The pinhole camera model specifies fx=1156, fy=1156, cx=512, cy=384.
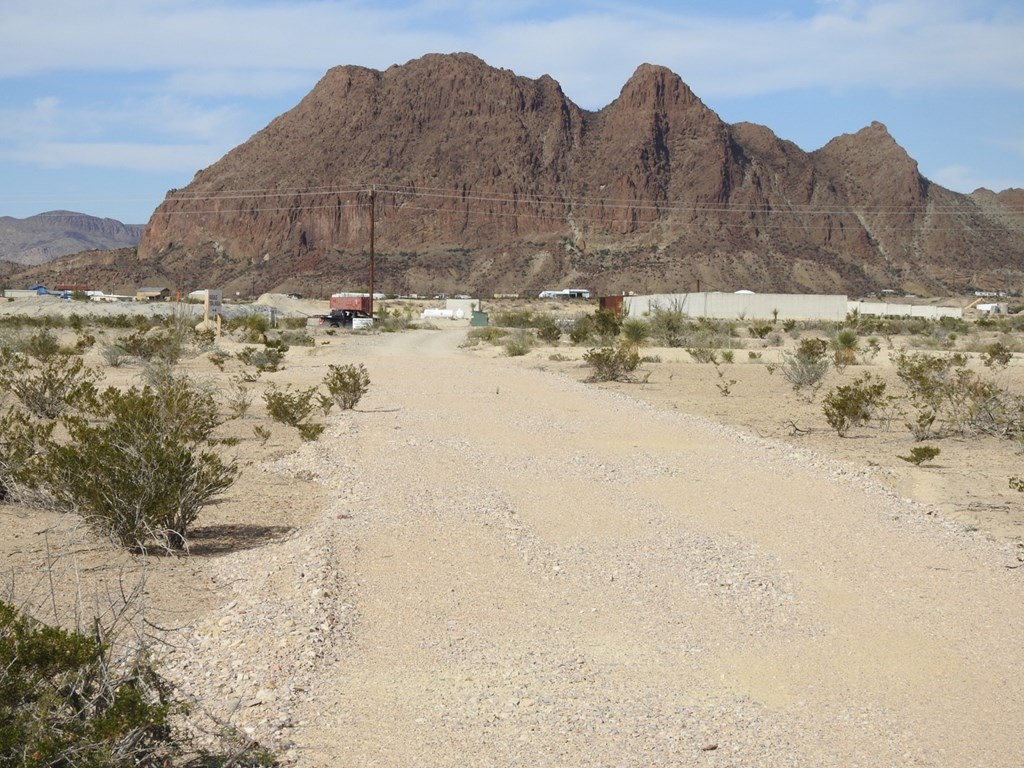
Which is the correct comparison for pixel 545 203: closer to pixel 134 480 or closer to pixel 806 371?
pixel 806 371

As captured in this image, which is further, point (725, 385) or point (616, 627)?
point (725, 385)

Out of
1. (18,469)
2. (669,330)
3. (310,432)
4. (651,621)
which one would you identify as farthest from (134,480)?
(669,330)

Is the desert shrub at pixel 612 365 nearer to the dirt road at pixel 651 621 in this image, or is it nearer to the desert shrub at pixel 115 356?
the desert shrub at pixel 115 356

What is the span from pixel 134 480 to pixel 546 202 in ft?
517

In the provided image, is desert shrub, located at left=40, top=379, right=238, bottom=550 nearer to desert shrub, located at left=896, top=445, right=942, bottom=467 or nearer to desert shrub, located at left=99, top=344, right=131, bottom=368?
desert shrub, located at left=896, top=445, right=942, bottom=467

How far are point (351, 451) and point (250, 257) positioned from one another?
153029mm

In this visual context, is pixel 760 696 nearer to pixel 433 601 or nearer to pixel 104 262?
pixel 433 601

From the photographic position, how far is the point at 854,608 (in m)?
8.51

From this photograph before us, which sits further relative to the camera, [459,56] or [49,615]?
[459,56]

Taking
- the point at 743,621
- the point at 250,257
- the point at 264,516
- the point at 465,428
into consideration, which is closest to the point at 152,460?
the point at 264,516

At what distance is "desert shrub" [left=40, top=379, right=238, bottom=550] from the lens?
9.79 meters

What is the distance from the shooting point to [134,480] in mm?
9844

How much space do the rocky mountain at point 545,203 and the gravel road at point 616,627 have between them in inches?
4929

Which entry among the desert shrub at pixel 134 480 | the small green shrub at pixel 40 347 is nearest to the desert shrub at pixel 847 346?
the small green shrub at pixel 40 347
